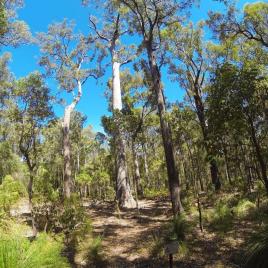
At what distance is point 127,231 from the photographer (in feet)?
→ 37.1

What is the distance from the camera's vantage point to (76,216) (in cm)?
992

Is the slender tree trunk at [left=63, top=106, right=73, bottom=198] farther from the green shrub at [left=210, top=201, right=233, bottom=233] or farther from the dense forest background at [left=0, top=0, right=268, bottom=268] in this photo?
the green shrub at [left=210, top=201, right=233, bottom=233]

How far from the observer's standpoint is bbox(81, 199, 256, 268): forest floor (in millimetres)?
7676

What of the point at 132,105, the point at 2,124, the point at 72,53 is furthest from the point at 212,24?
the point at 2,124

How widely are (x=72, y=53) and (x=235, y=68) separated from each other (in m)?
15.0

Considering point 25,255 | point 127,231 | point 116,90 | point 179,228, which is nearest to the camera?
point 25,255

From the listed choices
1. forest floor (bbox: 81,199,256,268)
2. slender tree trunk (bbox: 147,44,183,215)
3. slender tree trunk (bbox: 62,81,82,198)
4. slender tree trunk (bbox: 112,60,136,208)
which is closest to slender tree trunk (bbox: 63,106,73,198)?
slender tree trunk (bbox: 62,81,82,198)

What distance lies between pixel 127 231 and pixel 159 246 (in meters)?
2.89

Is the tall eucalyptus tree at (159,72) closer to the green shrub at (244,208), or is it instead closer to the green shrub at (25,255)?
the green shrub at (244,208)

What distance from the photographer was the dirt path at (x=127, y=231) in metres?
8.44

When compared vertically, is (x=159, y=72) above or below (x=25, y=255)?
above

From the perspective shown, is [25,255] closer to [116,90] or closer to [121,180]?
[121,180]

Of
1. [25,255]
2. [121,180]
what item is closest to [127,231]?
[121,180]

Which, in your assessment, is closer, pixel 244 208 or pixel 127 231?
pixel 244 208
